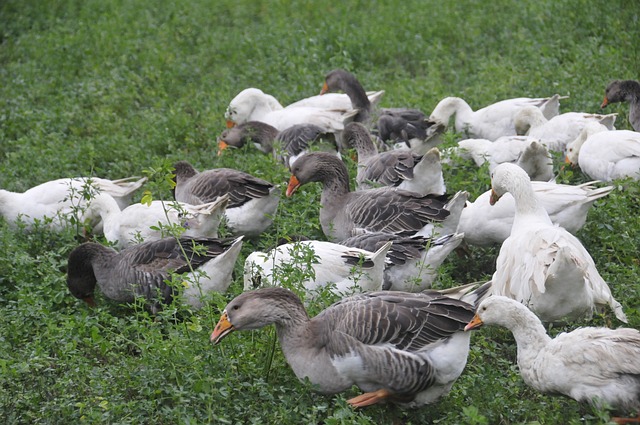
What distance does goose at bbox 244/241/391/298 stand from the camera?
7.02 metres

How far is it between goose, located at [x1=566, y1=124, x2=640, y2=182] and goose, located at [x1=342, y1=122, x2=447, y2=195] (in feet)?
4.68

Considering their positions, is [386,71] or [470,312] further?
[386,71]

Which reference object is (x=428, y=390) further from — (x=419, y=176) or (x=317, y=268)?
(x=419, y=176)

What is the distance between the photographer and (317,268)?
738 centimetres

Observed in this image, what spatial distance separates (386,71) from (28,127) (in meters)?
4.98

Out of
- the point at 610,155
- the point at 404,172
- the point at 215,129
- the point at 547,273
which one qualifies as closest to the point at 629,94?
the point at 610,155

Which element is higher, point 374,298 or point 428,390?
point 374,298

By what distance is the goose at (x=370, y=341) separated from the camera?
602cm

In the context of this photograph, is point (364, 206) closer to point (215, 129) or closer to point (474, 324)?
point (474, 324)

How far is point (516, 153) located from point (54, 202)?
478 centimetres

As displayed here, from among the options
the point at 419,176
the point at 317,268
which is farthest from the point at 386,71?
the point at 317,268

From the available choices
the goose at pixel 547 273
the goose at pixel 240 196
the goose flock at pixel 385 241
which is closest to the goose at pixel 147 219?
the goose flock at pixel 385 241

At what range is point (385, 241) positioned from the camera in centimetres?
784

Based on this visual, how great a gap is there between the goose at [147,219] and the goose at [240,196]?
13.8 inches
